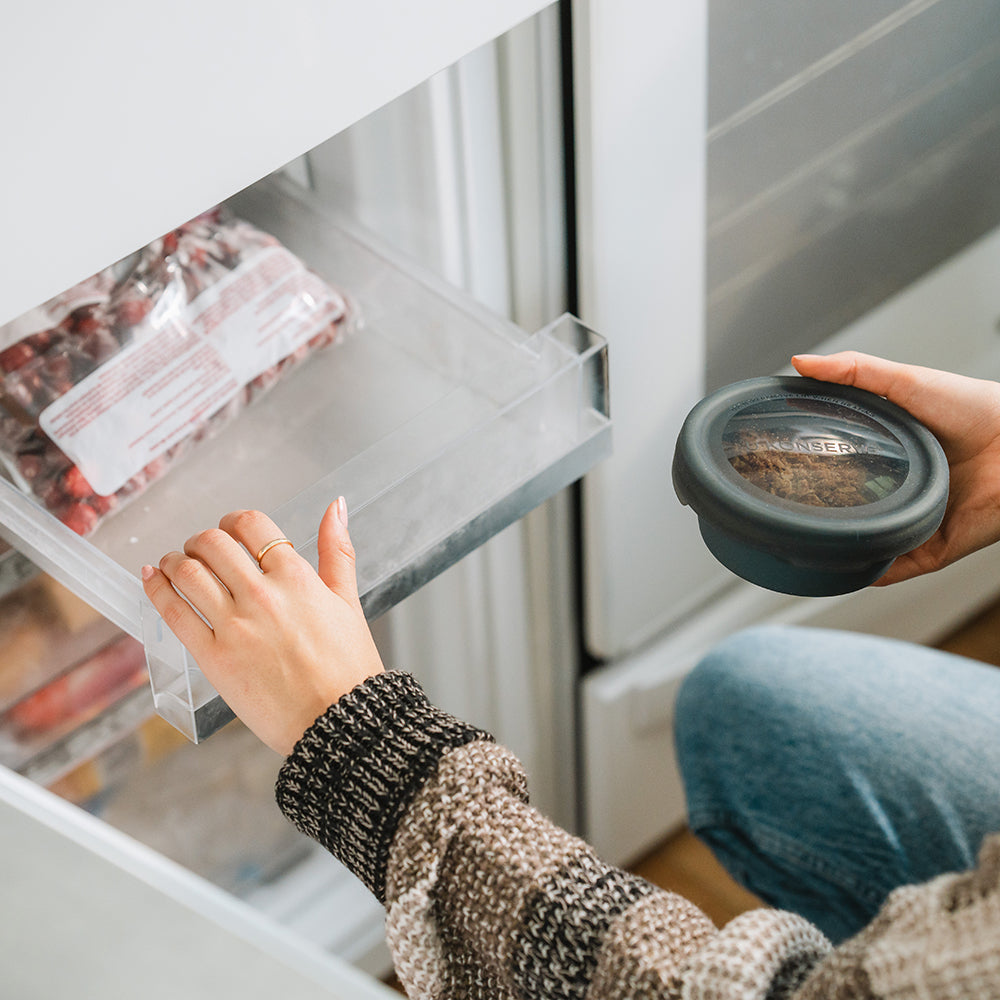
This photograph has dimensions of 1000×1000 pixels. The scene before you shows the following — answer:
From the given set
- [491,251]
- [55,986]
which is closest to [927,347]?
[491,251]

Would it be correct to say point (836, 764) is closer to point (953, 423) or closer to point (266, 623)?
point (953, 423)

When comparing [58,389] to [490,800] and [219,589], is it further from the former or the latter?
[490,800]

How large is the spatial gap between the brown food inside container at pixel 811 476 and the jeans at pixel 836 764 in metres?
0.36

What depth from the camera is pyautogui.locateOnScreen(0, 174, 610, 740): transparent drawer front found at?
0.53 metres

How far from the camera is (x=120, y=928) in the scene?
44 cm

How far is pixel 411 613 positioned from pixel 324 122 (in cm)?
51

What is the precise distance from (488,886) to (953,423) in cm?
31

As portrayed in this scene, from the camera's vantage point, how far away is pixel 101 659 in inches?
31.9

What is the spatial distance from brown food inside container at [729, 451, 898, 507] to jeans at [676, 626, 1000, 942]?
0.36m

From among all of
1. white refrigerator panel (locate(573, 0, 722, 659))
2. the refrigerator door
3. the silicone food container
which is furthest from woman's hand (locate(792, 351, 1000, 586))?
the refrigerator door

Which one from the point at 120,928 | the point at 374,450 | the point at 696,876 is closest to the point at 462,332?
the point at 374,450

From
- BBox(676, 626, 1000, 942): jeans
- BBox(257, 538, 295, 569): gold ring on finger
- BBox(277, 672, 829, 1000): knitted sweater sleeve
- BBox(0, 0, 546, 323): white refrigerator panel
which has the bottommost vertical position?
BBox(676, 626, 1000, 942): jeans

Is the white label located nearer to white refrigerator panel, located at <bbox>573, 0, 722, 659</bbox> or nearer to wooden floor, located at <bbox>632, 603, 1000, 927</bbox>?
white refrigerator panel, located at <bbox>573, 0, 722, 659</bbox>

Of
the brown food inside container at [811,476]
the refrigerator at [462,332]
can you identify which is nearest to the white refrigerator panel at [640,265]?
the refrigerator at [462,332]
